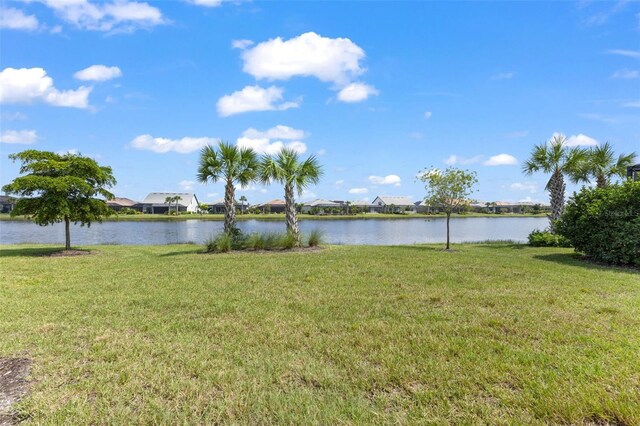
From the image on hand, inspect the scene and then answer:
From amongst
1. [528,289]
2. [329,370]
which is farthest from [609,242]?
[329,370]

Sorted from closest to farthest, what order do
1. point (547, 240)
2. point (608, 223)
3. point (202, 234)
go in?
point (608, 223) → point (547, 240) → point (202, 234)

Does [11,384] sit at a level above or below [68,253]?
below

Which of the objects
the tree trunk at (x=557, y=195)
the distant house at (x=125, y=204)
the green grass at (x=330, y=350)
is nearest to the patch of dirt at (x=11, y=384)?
the green grass at (x=330, y=350)

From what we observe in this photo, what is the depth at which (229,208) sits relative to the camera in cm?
1631

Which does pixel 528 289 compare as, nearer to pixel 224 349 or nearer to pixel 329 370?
pixel 329 370

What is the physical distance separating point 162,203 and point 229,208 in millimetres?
90584

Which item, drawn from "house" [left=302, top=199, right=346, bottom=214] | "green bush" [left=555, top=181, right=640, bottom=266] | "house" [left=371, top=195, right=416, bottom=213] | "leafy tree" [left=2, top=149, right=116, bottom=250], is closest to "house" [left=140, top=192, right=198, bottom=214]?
"house" [left=302, top=199, right=346, bottom=214]

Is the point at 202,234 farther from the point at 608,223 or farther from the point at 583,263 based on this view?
the point at 608,223

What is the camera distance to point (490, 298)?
655 centimetres

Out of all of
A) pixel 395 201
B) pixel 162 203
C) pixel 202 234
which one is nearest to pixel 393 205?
pixel 395 201

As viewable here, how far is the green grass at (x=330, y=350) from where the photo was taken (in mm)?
3092

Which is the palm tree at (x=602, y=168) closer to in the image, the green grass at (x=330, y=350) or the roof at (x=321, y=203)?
the green grass at (x=330, y=350)

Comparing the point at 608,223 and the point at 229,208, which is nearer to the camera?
the point at 608,223

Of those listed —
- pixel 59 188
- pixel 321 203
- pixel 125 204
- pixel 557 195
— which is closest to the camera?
pixel 59 188
